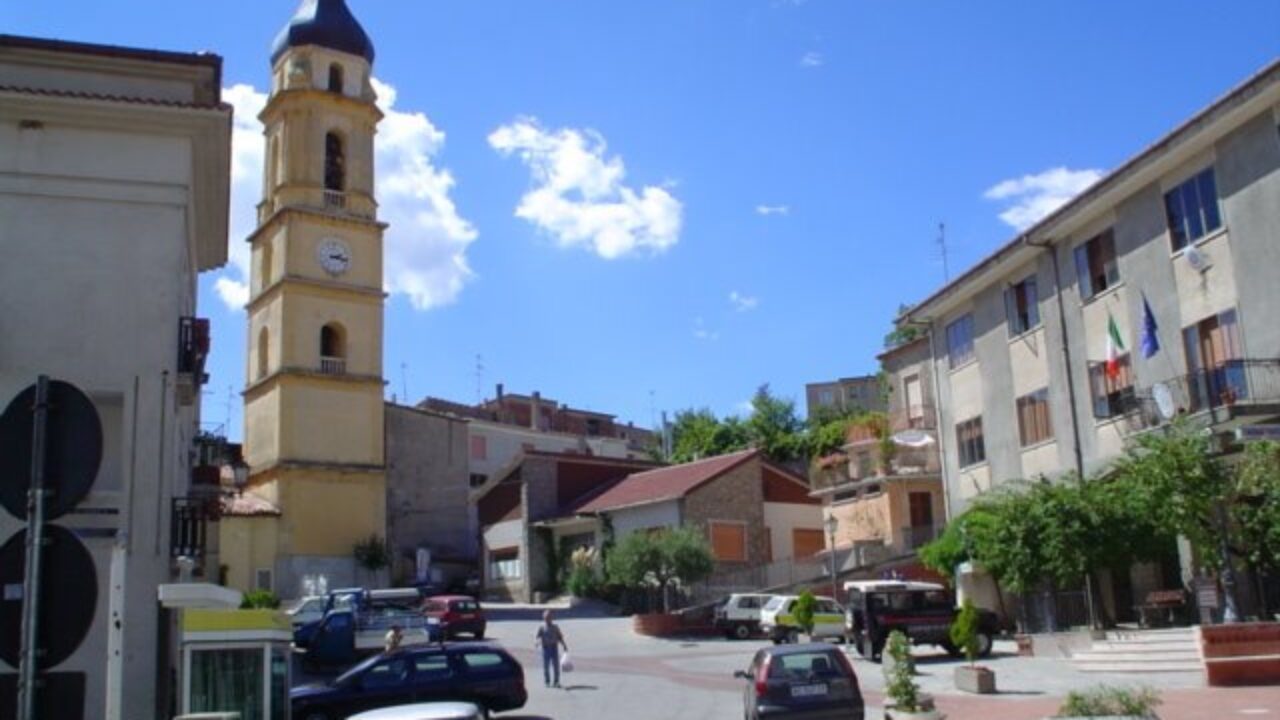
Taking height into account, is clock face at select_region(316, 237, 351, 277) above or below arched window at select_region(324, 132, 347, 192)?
below

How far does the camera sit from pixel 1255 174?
81.8 feet

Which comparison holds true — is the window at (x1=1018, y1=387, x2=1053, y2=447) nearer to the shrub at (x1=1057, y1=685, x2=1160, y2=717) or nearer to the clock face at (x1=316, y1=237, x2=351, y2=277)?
the shrub at (x1=1057, y1=685, x2=1160, y2=717)

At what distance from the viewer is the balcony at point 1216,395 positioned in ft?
79.7

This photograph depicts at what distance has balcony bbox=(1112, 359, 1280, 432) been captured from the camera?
79.7ft

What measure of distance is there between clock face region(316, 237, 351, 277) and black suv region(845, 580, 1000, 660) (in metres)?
29.8

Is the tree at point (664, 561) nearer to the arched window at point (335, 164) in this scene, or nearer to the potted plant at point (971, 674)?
the arched window at point (335, 164)

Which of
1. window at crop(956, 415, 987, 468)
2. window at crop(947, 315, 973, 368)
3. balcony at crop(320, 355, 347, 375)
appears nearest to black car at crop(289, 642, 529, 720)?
window at crop(956, 415, 987, 468)

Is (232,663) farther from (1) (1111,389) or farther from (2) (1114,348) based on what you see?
(1) (1111,389)

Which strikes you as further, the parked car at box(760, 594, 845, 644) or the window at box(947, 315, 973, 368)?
the window at box(947, 315, 973, 368)

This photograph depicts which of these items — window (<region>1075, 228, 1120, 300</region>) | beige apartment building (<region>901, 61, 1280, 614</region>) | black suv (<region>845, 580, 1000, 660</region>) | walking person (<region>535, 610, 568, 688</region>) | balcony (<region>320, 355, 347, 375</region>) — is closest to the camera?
beige apartment building (<region>901, 61, 1280, 614</region>)

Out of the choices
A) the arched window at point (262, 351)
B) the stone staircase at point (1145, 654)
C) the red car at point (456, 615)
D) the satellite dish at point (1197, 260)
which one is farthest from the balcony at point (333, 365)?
the satellite dish at point (1197, 260)

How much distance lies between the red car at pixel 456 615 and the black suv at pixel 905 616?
1161 centimetres

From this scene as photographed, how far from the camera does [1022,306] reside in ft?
113

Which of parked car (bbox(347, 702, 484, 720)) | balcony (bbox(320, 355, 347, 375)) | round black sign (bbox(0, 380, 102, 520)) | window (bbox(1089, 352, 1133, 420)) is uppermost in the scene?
balcony (bbox(320, 355, 347, 375))
